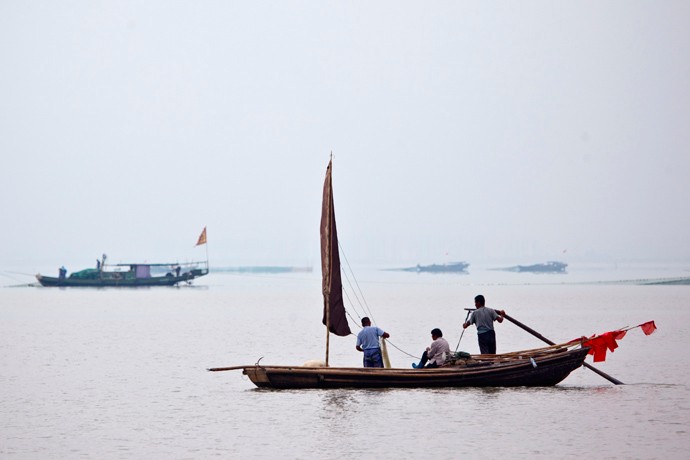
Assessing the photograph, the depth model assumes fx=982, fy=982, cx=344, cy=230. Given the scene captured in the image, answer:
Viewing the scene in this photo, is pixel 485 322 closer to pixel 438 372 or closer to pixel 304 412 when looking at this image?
pixel 438 372

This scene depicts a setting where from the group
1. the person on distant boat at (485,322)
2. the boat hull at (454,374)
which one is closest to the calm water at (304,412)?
A: the boat hull at (454,374)

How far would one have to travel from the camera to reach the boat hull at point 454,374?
2305cm

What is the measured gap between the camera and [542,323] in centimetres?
6025

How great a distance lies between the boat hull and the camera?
23.0 m

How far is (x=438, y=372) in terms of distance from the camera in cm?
2297

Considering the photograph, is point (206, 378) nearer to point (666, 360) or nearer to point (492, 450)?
point (492, 450)

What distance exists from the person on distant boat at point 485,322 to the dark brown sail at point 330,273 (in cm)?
320

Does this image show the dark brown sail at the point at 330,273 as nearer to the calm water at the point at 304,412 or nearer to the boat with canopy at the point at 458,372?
the boat with canopy at the point at 458,372

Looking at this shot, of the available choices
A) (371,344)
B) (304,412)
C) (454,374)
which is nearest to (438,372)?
(454,374)

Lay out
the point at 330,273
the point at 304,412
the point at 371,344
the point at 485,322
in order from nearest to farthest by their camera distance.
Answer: the point at 304,412 → the point at 371,344 → the point at 485,322 → the point at 330,273

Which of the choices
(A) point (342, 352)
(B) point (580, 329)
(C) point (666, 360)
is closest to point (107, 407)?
(A) point (342, 352)

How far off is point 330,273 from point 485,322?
3.98m

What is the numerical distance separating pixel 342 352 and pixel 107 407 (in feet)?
54.0

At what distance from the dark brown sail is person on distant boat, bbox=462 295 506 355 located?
3.20 metres
